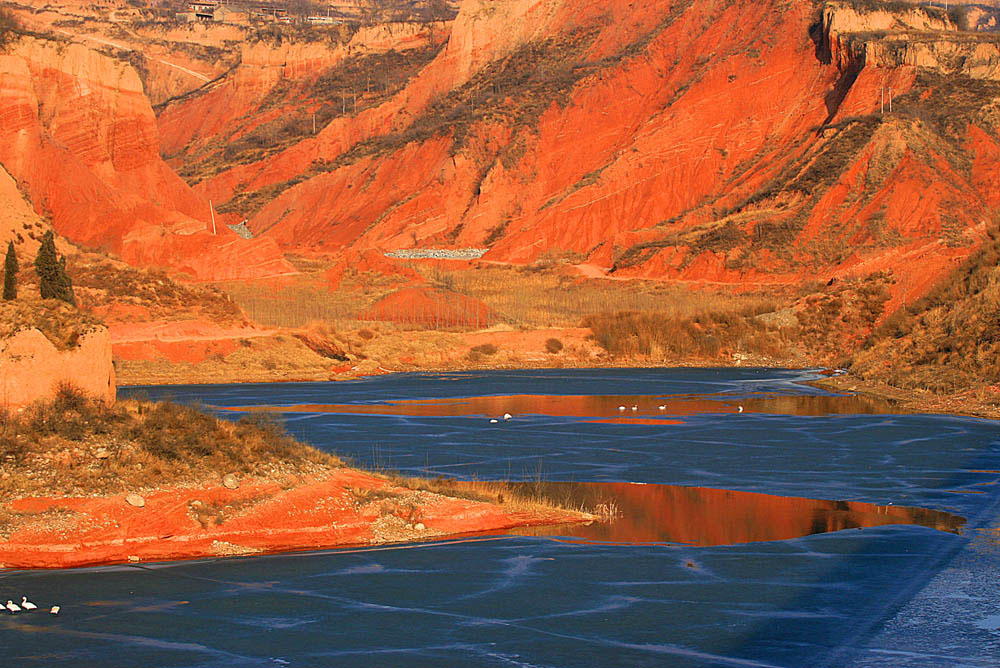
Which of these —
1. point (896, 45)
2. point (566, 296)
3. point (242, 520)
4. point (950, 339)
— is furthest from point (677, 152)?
point (242, 520)

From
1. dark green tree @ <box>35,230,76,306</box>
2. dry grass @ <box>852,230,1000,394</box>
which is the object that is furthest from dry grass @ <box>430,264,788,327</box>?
dark green tree @ <box>35,230,76,306</box>

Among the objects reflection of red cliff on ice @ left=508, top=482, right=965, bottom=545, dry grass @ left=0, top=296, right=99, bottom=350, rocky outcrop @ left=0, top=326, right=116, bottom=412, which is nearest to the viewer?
rocky outcrop @ left=0, top=326, right=116, bottom=412

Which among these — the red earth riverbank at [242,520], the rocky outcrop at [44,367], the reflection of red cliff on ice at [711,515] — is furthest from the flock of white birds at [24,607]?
the reflection of red cliff on ice at [711,515]

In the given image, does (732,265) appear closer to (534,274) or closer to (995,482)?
(534,274)

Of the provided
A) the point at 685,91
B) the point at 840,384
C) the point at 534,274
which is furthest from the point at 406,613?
the point at 685,91

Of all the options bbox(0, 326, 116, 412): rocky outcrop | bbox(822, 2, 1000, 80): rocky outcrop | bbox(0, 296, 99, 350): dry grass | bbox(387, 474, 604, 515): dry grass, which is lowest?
bbox(387, 474, 604, 515): dry grass

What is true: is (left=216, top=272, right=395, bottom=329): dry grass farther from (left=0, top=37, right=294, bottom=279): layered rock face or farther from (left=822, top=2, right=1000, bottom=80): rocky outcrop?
(left=822, top=2, right=1000, bottom=80): rocky outcrop

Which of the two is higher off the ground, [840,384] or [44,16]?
[44,16]
